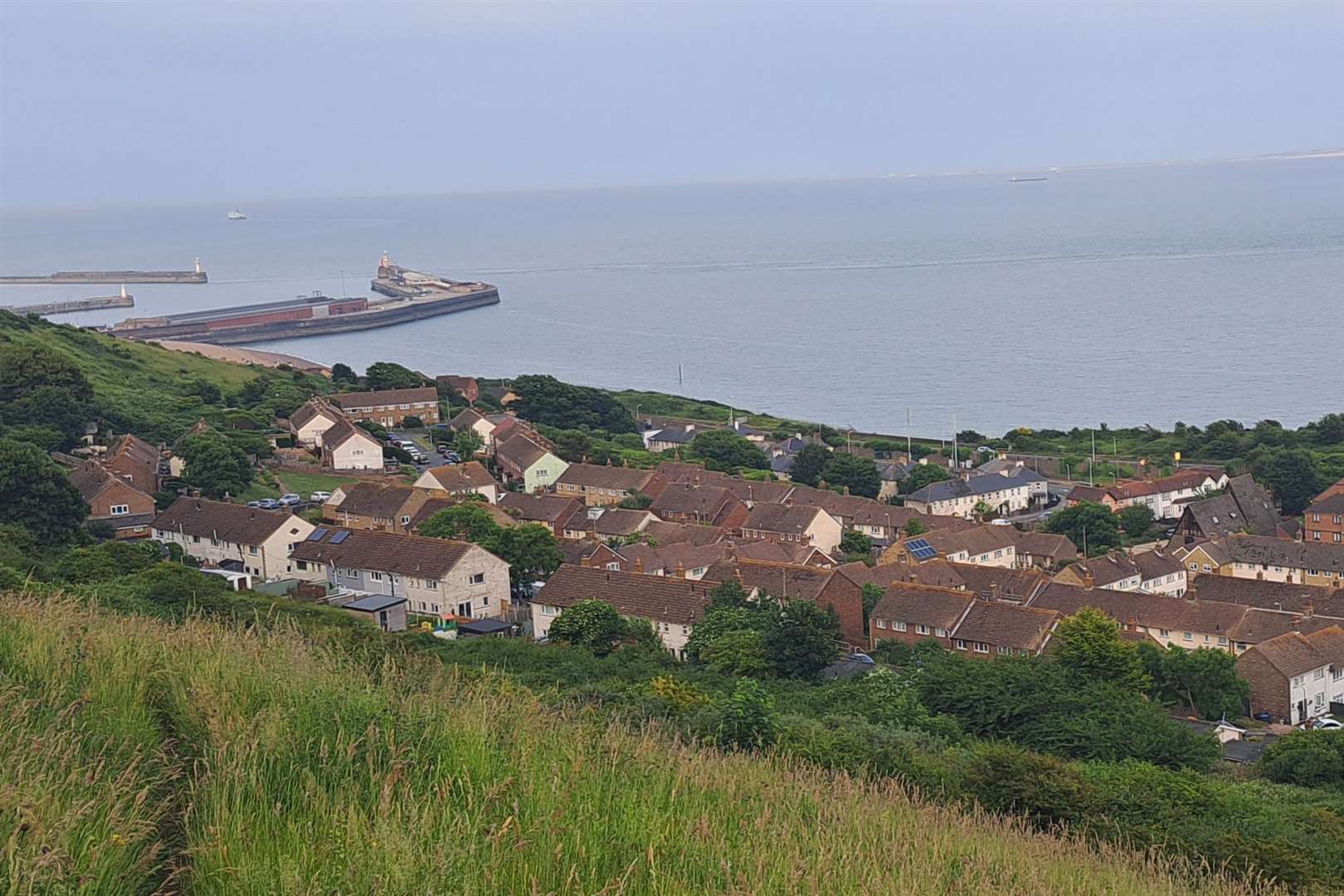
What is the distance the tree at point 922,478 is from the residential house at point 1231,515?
567 cm

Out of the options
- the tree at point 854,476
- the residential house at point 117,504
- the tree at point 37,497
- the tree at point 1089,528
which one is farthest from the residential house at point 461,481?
the tree at point 1089,528

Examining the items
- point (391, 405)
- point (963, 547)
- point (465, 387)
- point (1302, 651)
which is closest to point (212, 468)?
point (963, 547)

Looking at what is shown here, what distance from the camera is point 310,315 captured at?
7956cm

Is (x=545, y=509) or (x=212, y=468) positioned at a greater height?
(x=212, y=468)

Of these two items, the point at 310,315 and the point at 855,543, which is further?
the point at 310,315

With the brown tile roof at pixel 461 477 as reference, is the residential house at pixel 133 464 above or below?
above

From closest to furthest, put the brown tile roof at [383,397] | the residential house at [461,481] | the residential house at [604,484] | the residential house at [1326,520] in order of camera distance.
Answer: the residential house at [1326,520] < the residential house at [461,481] < the residential house at [604,484] < the brown tile roof at [383,397]

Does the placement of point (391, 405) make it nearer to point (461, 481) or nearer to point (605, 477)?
point (605, 477)

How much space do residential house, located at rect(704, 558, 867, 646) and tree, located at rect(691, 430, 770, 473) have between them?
1473cm

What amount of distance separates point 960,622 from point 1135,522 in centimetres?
1257

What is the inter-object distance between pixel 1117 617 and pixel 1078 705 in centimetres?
701

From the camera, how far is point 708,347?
6494 centimetres

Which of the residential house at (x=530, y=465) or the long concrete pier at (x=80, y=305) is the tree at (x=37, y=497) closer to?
the residential house at (x=530, y=465)

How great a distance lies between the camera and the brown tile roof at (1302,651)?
54.3 feet
